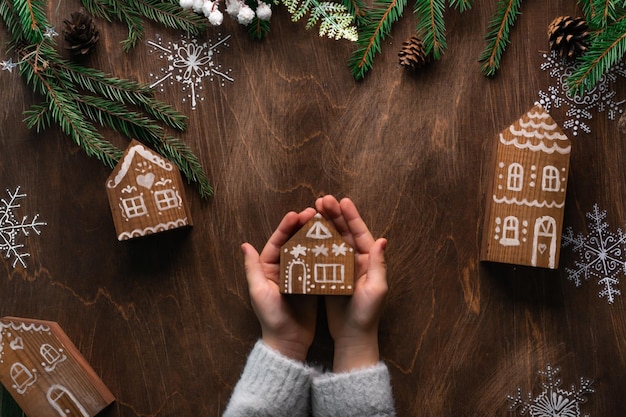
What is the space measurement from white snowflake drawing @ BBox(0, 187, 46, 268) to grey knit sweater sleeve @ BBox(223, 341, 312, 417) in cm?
55

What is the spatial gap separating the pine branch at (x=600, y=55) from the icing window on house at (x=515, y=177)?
0.19 metres

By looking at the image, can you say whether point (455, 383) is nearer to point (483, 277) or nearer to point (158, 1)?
point (483, 277)

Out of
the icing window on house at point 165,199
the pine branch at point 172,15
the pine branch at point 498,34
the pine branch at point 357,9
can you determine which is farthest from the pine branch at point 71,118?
the pine branch at point 498,34

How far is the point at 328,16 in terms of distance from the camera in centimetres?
121

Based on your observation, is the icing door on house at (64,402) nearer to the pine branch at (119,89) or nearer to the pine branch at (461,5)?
the pine branch at (119,89)

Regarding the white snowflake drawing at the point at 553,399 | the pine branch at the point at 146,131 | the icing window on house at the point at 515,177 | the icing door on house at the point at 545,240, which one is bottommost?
the white snowflake drawing at the point at 553,399

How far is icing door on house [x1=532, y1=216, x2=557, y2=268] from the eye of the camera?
114 cm

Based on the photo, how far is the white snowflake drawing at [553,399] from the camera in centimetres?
121

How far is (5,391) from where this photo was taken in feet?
4.15

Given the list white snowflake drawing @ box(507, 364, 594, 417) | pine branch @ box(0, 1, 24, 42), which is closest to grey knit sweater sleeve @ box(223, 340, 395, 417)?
white snowflake drawing @ box(507, 364, 594, 417)

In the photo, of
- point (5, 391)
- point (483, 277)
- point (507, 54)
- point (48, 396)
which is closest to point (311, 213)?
point (483, 277)

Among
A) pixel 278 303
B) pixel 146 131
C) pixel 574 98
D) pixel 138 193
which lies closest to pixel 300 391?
pixel 278 303

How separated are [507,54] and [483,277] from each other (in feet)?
1.55

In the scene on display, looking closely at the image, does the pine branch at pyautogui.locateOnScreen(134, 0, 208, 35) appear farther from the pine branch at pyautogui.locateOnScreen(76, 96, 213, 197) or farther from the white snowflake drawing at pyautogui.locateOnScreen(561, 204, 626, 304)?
the white snowflake drawing at pyautogui.locateOnScreen(561, 204, 626, 304)
